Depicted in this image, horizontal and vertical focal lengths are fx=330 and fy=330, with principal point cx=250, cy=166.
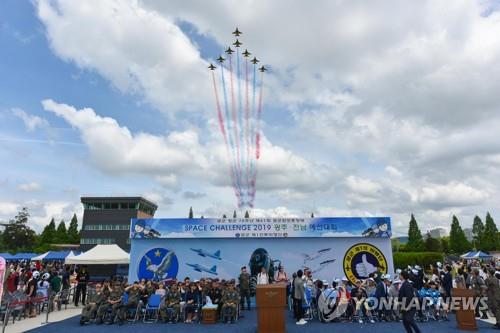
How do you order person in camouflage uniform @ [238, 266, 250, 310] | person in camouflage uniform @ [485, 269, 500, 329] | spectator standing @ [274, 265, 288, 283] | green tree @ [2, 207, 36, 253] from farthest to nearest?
green tree @ [2, 207, 36, 253]
spectator standing @ [274, 265, 288, 283]
person in camouflage uniform @ [238, 266, 250, 310]
person in camouflage uniform @ [485, 269, 500, 329]

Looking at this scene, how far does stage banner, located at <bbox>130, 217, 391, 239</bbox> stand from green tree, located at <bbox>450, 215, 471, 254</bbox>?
205 ft

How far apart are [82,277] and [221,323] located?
8.56m

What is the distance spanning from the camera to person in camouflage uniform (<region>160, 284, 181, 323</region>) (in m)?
11.8

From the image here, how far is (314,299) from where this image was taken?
470 inches

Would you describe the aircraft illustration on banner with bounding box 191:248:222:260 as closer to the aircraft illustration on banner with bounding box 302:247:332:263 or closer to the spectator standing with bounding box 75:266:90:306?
the aircraft illustration on banner with bounding box 302:247:332:263

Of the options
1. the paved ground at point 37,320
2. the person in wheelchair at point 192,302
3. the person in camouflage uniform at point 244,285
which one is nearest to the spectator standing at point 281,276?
the person in camouflage uniform at point 244,285

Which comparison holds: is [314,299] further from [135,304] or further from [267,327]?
[135,304]

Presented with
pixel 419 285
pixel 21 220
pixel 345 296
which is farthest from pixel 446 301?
pixel 21 220

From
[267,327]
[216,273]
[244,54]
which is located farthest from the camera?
[244,54]

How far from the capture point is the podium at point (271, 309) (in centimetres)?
920

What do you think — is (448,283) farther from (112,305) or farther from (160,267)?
(112,305)

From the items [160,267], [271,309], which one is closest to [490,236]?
[160,267]

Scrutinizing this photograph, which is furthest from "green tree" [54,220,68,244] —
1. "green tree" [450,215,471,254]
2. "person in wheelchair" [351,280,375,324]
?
"green tree" [450,215,471,254]

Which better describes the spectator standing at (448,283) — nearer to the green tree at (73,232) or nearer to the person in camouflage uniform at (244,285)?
the person in camouflage uniform at (244,285)
